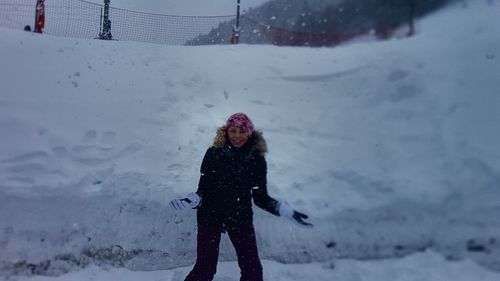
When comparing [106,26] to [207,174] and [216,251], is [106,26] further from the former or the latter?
[216,251]

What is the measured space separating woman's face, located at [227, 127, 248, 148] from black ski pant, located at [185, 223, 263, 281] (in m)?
0.72

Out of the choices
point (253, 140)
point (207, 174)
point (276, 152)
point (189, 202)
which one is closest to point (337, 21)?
point (276, 152)

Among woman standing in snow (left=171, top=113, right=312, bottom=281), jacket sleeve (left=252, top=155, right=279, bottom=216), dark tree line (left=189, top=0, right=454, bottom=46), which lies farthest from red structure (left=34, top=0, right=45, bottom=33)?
jacket sleeve (left=252, top=155, right=279, bottom=216)

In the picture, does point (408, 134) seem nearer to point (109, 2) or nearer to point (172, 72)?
point (172, 72)

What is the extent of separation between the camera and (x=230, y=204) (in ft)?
12.0

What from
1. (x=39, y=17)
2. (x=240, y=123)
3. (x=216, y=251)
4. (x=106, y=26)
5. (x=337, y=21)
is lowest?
(x=216, y=251)

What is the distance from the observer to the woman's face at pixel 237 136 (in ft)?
12.1

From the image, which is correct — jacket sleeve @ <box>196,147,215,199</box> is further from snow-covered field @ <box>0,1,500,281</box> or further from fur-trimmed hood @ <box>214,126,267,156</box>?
snow-covered field @ <box>0,1,500,281</box>

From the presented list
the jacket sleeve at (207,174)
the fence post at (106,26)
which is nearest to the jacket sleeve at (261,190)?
the jacket sleeve at (207,174)

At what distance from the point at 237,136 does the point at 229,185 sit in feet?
1.42

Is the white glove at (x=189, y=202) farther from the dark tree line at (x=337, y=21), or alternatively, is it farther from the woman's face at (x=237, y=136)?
the dark tree line at (x=337, y=21)

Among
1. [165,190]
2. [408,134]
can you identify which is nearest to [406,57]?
[408,134]

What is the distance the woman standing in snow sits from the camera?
3.64 metres

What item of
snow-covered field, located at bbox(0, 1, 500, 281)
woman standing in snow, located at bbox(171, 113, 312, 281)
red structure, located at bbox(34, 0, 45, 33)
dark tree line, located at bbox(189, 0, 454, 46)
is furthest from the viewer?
red structure, located at bbox(34, 0, 45, 33)
